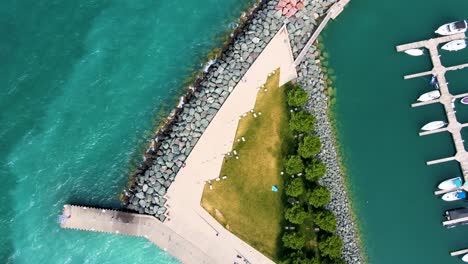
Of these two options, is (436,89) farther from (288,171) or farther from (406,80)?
(288,171)

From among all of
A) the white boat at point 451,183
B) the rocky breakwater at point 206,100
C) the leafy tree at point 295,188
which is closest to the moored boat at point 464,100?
the white boat at point 451,183

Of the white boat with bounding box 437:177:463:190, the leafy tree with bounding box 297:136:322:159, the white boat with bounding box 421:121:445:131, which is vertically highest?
the leafy tree with bounding box 297:136:322:159

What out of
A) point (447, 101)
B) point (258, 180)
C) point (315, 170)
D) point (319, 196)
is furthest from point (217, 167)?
point (447, 101)

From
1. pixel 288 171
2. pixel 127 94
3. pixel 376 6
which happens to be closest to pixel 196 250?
Answer: pixel 288 171

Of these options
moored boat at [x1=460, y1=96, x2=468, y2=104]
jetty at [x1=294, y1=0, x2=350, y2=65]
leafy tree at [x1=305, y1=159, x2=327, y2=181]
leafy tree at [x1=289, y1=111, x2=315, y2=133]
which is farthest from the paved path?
moored boat at [x1=460, y1=96, x2=468, y2=104]

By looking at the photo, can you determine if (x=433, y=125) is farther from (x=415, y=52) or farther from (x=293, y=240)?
(x=293, y=240)

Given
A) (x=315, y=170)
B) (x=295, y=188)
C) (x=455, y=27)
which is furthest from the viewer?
(x=455, y=27)

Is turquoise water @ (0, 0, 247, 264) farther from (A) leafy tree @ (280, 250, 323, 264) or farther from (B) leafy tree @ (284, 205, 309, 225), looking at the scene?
(A) leafy tree @ (280, 250, 323, 264)
